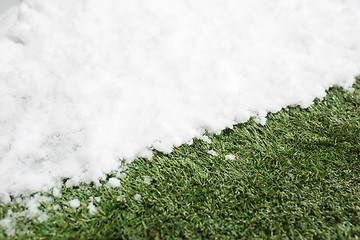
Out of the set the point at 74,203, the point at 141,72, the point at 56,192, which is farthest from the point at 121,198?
the point at 141,72

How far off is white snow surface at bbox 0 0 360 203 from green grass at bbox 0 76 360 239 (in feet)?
0.46

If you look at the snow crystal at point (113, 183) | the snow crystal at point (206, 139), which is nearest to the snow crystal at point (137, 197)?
the snow crystal at point (113, 183)

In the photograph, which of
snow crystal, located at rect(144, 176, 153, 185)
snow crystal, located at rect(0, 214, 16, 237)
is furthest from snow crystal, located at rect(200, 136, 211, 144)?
snow crystal, located at rect(0, 214, 16, 237)

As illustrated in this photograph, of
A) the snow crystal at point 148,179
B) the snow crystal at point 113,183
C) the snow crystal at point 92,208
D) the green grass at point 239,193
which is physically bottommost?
the green grass at point 239,193

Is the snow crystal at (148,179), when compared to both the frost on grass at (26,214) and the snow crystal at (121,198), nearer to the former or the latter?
the snow crystal at (121,198)

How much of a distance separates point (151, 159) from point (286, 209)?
2.55 ft

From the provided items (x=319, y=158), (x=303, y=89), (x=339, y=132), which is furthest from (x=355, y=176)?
(x=303, y=89)

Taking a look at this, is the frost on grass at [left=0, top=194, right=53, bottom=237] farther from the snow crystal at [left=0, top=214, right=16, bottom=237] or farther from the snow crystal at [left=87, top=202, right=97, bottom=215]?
the snow crystal at [left=87, top=202, right=97, bottom=215]

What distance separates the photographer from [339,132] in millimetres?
1674

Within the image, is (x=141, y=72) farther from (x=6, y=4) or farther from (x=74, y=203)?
(x=6, y=4)

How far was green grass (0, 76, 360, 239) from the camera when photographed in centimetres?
128

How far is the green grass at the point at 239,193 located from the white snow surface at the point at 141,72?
14 cm

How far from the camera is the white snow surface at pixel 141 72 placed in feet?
5.00

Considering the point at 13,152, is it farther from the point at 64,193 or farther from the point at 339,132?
the point at 339,132
